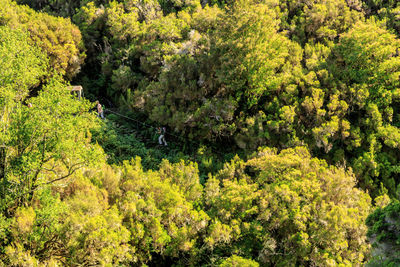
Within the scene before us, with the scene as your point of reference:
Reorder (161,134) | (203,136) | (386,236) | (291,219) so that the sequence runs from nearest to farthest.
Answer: (386,236), (291,219), (203,136), (161,134)

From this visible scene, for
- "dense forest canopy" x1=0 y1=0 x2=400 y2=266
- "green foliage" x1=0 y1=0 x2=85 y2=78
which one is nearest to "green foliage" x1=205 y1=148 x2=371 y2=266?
"dense forest canopy" x1=0 y1=0 x2=400 y2=266

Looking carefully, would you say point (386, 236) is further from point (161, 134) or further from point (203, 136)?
point (161, 134)

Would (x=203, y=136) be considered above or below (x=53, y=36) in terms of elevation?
below

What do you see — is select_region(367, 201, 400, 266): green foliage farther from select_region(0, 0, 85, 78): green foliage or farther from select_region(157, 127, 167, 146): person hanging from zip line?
select_region(0, 0, 85, 78): green foliage

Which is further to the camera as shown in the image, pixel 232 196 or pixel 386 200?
pixel 386 200

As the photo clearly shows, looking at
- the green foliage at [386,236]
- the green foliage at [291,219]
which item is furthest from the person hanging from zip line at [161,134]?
the green foliage at [386,236]

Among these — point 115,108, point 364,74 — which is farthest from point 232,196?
point 115,108

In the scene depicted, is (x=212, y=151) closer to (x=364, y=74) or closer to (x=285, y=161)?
(x=285, y=161)

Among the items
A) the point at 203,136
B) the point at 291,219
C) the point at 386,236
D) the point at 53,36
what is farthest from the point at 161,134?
the point at 386,236
